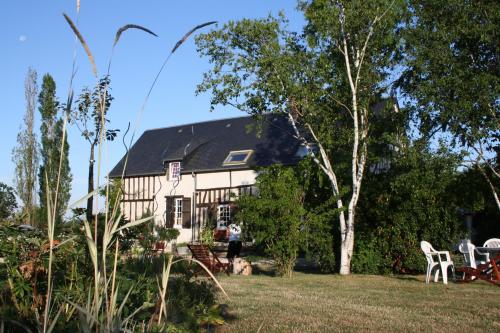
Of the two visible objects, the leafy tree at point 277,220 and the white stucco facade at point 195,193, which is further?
the white stucco facade at point 195,193

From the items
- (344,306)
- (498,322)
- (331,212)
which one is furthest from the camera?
(331,212)

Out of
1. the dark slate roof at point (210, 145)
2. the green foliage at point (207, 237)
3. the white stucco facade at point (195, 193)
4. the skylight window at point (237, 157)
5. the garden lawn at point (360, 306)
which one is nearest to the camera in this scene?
the garden lawn at point (360, 306)

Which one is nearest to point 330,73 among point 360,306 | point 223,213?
point 360,306

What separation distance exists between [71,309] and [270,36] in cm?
1155

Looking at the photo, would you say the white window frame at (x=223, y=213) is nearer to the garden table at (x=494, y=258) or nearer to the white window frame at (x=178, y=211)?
the white window frame at (x=178, y=211)

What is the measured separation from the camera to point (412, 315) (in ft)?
22.9

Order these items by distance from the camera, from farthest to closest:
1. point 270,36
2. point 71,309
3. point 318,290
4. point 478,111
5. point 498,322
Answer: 1. point 270,36
2. point 478,111
3. point 318,290
4. point 498,322
5. point 71,309

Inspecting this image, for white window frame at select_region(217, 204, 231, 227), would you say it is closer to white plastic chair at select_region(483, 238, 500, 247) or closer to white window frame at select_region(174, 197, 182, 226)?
white window frame at select_region(174, 197, 182, 226)

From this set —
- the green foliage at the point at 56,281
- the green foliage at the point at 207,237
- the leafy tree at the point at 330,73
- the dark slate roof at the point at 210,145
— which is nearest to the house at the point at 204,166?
the dark slate roof at the point at 210,145

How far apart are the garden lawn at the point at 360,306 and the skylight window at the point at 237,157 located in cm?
1633

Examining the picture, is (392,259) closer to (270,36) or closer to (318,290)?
(318,290)

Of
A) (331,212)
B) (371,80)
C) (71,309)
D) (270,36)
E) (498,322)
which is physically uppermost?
(270,36)

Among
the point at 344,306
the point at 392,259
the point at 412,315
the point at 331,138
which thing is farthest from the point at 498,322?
the point at 331,138

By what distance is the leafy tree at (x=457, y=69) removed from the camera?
12586 mm
